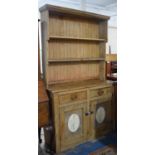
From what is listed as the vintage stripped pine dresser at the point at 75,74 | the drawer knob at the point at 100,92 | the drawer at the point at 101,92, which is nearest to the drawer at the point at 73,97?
the vintage stripped pine dresser at the point at 75,74

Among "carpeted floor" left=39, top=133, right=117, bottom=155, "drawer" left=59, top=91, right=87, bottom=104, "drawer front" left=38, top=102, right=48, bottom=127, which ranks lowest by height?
"carpeted floor" left=39, top=133, right=117, bottom=155

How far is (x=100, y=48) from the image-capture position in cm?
307

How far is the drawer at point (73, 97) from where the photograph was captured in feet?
7.43

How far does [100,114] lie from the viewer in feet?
8.86

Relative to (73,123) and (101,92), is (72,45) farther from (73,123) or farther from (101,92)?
(73,123)

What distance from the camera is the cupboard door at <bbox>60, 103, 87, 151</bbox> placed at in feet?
7.56

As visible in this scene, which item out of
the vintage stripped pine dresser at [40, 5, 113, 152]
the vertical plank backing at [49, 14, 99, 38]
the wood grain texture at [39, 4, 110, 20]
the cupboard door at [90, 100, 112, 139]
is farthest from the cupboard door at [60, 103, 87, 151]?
the wood grain texture at [39, 4, 110, 20]

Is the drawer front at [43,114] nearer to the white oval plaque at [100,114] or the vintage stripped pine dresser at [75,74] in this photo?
the vintage stripped pine dresser at [75,74]

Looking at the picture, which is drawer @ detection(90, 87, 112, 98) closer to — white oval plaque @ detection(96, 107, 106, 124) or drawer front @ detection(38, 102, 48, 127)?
white oval plaque @ detection(96, 107, 106, 124)
